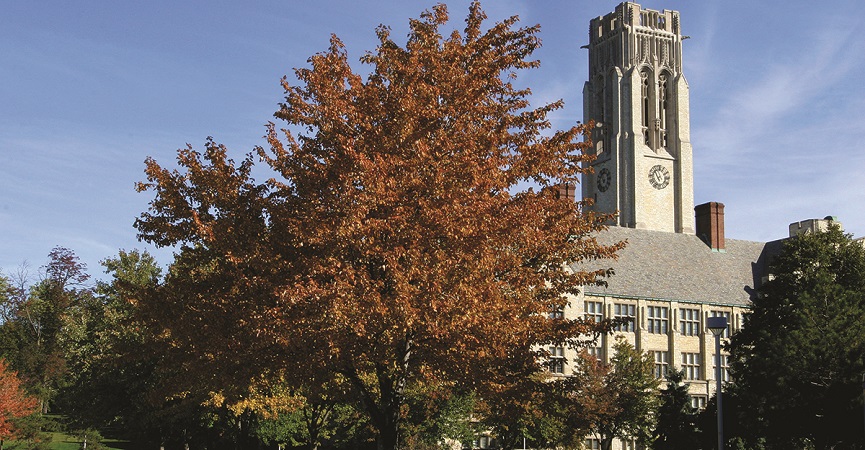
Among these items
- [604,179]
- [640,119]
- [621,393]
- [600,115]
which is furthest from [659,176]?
[621,393]

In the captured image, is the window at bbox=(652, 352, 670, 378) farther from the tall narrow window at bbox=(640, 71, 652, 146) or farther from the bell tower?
the tall narrow window at bbox=(640, 71, 652, 146)

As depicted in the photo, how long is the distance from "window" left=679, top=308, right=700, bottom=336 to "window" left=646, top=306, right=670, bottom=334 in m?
1.32

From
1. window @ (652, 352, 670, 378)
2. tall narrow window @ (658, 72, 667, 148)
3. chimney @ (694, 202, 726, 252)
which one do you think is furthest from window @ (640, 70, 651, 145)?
window @ (652, 352, 670, 378)

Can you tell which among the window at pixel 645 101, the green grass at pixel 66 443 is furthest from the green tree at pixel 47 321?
the window at pixel 645 101

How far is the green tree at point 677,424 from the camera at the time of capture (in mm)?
49688

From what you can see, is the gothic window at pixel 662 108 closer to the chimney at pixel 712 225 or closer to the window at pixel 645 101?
the window at pixel 645 101

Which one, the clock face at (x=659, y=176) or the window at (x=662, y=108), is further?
the window at (x=662, y=108)

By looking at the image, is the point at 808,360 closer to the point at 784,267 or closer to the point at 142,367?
the point at 784,267

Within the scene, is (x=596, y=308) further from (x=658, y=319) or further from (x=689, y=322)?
(x=689, y=322)

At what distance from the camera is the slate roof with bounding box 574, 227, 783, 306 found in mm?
75875

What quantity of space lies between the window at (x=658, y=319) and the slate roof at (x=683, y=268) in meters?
0.94

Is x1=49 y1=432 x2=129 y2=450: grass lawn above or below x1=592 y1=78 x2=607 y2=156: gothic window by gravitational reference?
below

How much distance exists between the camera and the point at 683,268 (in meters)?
79.7

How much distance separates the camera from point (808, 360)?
3681cm
